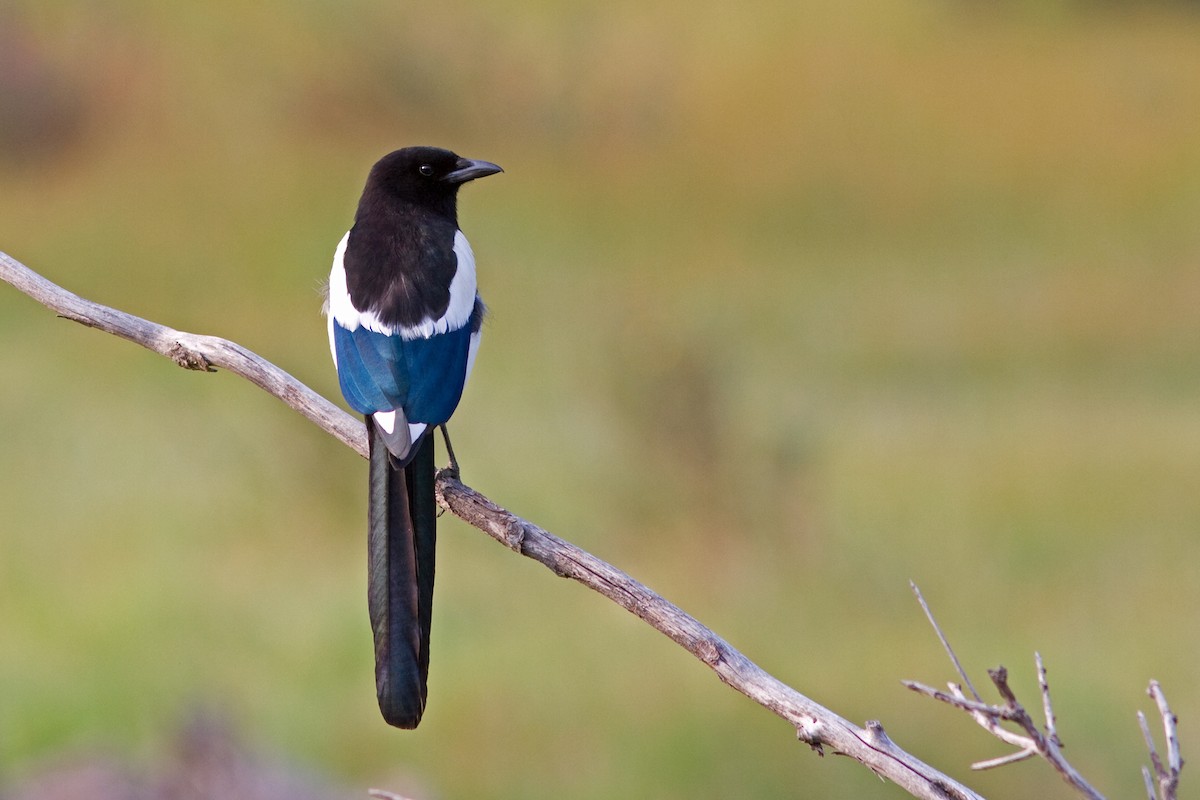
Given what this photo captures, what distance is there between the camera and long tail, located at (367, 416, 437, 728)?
6.05ft

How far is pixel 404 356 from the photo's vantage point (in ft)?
7.57

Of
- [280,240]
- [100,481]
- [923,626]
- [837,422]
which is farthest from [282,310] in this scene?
[923,626]

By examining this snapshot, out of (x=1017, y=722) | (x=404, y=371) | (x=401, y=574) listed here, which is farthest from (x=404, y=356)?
(x=1017, y=722)

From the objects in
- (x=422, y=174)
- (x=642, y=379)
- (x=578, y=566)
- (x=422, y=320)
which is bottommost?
(x=578, y=566)

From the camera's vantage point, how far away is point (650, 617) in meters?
1.69

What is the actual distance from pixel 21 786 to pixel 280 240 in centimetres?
502

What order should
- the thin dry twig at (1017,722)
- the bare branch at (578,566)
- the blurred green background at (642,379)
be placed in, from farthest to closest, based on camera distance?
the blurred green background at (642,379)
the bare branch at (578,566)
the thin dry twig at (1017,722)

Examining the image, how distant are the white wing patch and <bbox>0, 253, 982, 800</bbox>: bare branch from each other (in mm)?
194

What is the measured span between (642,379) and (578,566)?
11.0 ft

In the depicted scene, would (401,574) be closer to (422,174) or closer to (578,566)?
(578,566)

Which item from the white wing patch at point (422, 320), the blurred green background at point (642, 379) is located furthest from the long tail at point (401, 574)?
the blurred green background at point (642, 379)

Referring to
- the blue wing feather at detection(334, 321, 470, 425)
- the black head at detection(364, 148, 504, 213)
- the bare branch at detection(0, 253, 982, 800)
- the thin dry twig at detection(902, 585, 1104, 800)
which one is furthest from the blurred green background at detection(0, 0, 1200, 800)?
the thin dry twig at detection(902, 585, 1104, 800)

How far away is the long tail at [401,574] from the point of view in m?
1.84

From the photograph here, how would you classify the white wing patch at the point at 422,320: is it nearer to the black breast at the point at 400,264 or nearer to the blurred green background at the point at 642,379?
the black breast at the point at 400,264
